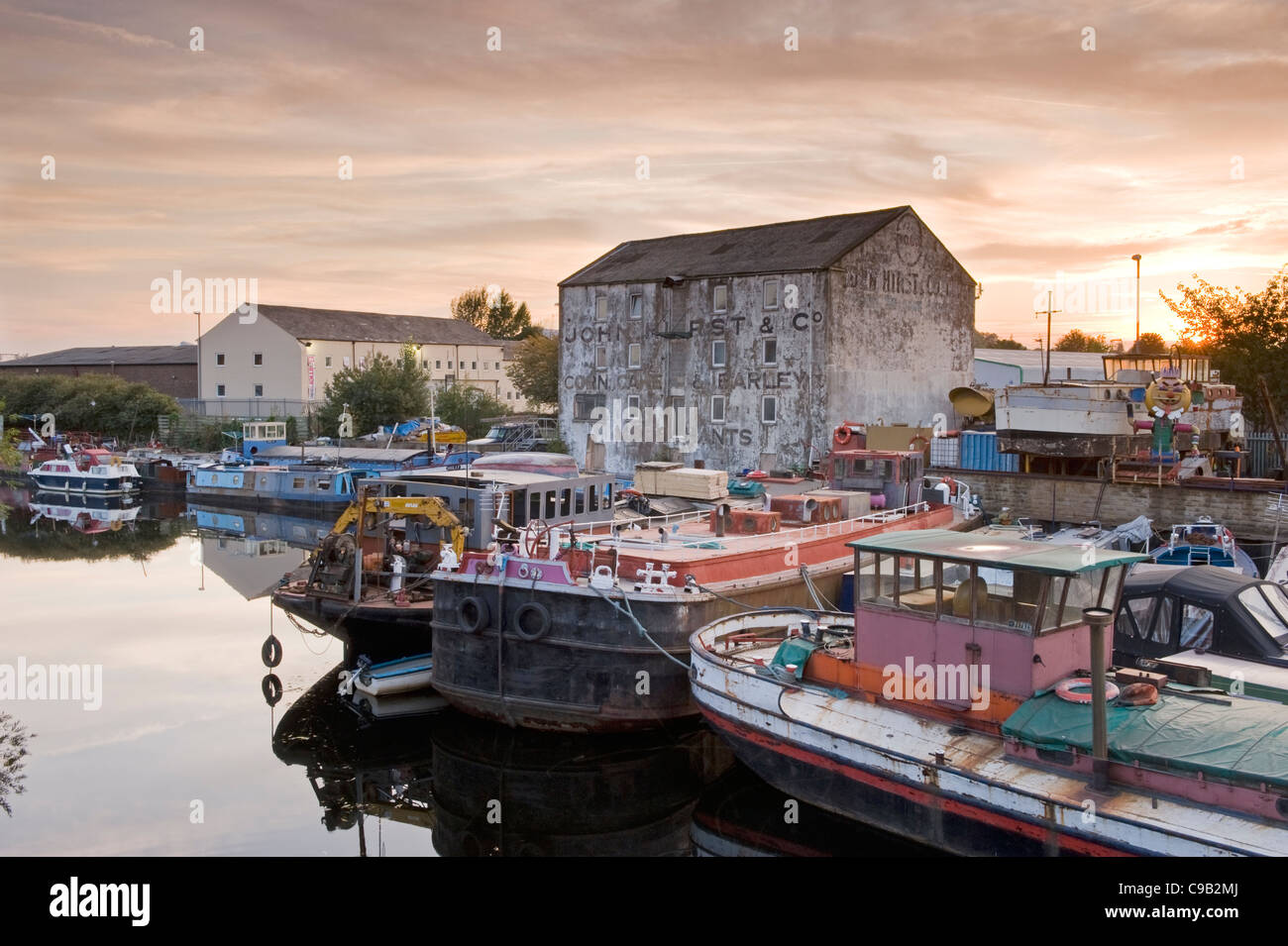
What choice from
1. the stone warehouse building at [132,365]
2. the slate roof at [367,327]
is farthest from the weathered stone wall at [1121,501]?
the stone warehouse building at [132,365]

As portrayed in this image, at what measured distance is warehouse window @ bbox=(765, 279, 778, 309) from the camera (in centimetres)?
4462

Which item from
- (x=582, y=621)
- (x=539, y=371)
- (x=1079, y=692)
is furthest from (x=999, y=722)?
(x=539, y=371)

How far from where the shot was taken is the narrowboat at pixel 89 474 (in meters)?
58.4

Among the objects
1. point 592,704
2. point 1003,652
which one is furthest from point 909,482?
point 1003,652

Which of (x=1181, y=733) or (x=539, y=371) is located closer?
(x=1181, y=733)

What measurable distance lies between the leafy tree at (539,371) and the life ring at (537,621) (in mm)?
61627

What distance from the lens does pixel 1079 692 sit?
1293cm

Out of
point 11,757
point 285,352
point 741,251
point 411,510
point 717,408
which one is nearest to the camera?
point 11,757

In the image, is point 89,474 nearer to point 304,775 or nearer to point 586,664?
point 304,775

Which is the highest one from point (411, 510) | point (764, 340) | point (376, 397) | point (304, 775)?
point (764, 340)

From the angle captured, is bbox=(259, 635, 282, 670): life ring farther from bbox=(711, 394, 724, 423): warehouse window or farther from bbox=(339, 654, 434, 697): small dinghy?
bbox=(711, 394, 724, 423): warehouse window

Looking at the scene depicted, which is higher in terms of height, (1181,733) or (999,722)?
(1181,733)

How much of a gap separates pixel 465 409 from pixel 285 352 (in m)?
14.3
